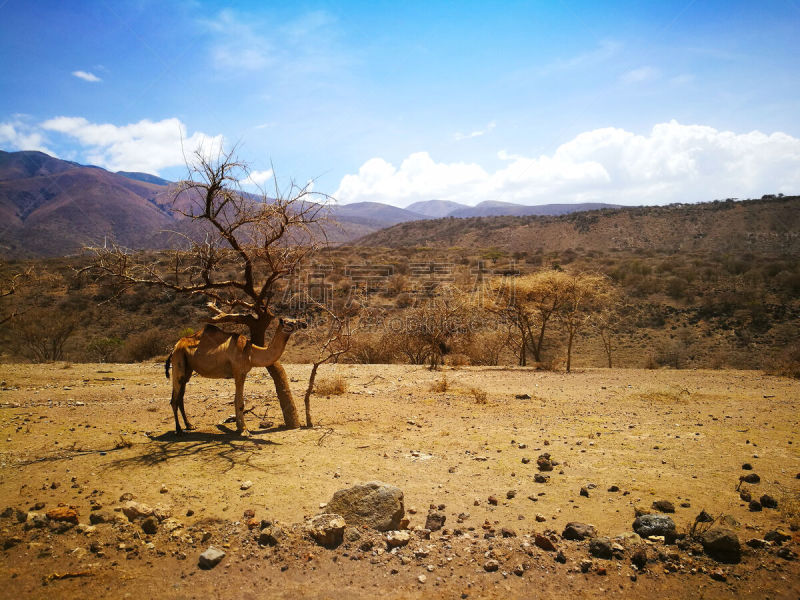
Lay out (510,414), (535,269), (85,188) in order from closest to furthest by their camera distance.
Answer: (510,414), (535,269), (85,188)

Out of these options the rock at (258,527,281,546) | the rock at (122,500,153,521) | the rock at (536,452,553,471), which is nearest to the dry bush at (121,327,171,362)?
the rock at (122,500,153,521)

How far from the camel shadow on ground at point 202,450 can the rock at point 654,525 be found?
402 cm

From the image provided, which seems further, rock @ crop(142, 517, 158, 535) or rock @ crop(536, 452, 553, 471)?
rock @ crop(536, 452, 553, 471)

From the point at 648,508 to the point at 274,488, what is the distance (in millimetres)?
3970

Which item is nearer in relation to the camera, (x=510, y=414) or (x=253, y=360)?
(x=253, y=360)

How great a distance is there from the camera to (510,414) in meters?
8.73

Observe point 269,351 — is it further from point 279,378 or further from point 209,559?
point 209,559

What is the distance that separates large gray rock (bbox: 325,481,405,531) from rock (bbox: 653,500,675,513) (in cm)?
259

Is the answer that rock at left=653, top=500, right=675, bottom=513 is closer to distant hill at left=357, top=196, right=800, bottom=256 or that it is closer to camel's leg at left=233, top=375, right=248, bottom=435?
camel's leg at left=233, top=375, right=248, bottom=435

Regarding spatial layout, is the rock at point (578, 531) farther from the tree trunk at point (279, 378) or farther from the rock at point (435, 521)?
the tree trunk at point (279, 378)

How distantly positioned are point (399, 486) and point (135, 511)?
2.68 metres

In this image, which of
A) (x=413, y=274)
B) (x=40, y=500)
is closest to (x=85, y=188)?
(x=413, y=274)

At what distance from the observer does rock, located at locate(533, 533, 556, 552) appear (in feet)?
12.7

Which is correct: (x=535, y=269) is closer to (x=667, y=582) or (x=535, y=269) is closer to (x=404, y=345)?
(x=404, y=345)
